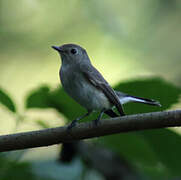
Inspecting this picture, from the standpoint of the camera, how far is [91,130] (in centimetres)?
232

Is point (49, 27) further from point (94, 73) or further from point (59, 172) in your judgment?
point (59, 172)

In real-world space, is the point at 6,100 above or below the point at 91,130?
above

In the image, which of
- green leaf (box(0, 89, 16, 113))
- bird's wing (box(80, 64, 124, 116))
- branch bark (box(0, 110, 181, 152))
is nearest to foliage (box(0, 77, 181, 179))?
green leaf (box(0, 89, 16, 113))

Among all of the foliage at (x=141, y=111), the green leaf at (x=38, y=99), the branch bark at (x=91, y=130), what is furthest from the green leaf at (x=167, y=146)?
the green leaf at (x=38, y=99)

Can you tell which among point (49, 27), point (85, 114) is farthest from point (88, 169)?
point (49, 27)

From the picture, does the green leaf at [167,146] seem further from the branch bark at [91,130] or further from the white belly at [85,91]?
the white belly at [85,91]

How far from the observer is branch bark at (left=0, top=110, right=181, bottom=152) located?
7.16ft

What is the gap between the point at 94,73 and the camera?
387cm

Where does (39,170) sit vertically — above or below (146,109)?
below

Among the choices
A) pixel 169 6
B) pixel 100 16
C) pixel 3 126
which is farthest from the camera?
pixel 169 6

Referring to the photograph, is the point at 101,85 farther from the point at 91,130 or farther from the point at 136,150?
the point at 91,130

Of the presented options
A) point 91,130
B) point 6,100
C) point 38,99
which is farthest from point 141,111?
point 6,100

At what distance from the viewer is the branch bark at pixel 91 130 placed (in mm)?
2182

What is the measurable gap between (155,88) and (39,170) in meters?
1.11
